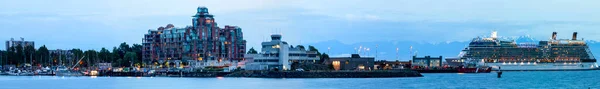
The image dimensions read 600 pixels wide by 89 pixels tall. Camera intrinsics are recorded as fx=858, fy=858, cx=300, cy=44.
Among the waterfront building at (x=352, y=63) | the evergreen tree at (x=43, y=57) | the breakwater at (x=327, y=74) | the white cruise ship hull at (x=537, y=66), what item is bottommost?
the breakwater at (x=327, y=74)

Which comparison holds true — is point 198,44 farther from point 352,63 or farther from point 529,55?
point 529,55

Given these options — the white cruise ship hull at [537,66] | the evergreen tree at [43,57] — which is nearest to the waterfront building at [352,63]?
the white cruise ship hull at [537,66]

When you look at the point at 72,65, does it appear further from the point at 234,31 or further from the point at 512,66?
the point at 512,66

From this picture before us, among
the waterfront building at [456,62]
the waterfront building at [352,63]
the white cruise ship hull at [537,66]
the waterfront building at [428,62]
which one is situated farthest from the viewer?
the waterfront building at [428,62]

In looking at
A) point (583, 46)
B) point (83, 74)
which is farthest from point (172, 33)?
point (583, 46)

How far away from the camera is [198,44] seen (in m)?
172

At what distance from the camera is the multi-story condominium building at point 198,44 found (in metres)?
172

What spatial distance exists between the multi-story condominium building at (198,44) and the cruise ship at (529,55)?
49682mm

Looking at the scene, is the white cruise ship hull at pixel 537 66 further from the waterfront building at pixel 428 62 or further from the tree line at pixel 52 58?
the tree line at pixel 52 58

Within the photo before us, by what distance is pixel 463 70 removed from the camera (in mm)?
161250

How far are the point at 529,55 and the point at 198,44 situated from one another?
225 feet

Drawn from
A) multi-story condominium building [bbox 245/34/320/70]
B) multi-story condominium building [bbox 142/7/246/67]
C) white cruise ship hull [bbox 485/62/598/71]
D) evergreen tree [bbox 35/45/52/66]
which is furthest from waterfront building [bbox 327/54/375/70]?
evergreen tree [bbox 35/45/52/66]

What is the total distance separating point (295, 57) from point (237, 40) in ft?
192

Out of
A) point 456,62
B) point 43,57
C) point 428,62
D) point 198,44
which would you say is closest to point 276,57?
point 198,44
